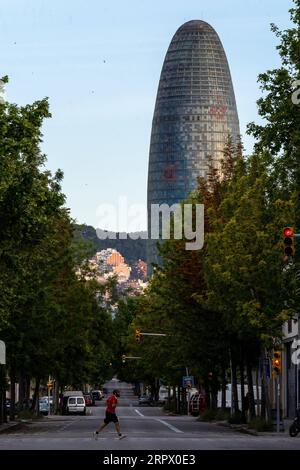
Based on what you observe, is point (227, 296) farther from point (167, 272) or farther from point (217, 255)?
point (167, 272)

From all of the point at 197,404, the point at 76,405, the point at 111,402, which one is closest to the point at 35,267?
the point at 111,402

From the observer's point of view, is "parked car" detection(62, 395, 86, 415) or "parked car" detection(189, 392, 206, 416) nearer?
"parked car" detection(189, 392, 206, 416)

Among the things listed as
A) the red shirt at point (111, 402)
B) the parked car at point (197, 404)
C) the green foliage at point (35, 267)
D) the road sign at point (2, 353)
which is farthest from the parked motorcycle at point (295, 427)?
the parked car at point (197, 404)

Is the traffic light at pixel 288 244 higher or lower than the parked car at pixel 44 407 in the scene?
higher

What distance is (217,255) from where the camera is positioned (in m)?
63.0

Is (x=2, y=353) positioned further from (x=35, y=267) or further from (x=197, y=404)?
(x=197, y=404)

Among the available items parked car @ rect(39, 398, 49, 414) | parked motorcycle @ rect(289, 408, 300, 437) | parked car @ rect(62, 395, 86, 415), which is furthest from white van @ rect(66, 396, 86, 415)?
parked motorcycle @ rect(289, 408, 300, 437)

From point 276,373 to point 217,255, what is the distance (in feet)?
24.4

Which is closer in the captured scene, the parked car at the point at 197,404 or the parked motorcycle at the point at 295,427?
the parked motorcycle at the point at 295,427

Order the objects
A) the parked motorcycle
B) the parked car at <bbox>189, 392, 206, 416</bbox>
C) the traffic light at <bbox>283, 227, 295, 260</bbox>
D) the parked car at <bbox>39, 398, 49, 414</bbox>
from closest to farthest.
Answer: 1. the traffic light at <bbox>283, 227, 295, 260</bbox>
2. the parked motorcycle
3. the parked car at <bbox>189, 392, 206, 416</bbox>
4. the parked car at <bbox>39, 398, 49, 414</bbox>

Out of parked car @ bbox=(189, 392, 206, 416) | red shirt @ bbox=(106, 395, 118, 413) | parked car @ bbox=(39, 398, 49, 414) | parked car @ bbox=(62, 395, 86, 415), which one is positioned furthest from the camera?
parked car @ bbox=(39, 398, 49, 414)

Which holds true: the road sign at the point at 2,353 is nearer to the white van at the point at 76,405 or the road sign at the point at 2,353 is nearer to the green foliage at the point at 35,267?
the green foliage at the point at 35,267

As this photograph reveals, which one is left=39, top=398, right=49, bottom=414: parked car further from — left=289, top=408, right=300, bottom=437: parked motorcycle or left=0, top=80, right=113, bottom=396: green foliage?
left=289, top=408, right=300, bottom=437: parked motorcycle
